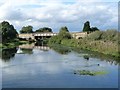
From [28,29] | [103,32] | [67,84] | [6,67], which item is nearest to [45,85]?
[67,84]

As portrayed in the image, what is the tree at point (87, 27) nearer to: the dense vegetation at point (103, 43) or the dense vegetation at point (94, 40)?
the dense vegetation at point (94, 40)

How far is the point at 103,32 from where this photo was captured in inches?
2317

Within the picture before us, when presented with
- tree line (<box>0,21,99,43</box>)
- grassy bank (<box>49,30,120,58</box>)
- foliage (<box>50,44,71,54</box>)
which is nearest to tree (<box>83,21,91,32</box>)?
tree line (<box>0,21,99,43</box>)

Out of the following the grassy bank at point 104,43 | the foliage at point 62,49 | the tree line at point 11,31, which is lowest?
the foliage at point 62,49

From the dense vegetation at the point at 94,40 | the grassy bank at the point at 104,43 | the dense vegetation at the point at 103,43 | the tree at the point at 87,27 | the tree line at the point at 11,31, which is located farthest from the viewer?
the tree at the point at 87,27

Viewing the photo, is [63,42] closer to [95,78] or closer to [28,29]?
[28,29]

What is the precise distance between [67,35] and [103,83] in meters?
59.6

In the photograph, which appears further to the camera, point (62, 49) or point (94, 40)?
point (94, 40)

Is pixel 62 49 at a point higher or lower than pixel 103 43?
lower

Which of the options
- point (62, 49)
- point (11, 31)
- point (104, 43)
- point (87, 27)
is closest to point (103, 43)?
point (104, 43)

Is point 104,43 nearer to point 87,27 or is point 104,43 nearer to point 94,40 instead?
point 94,40

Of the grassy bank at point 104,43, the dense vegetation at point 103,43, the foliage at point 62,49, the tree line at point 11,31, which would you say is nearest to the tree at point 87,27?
the tree line at point 11,31

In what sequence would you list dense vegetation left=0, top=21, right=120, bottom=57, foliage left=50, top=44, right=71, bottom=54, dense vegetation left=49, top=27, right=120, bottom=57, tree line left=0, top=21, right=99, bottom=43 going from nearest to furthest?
dense vegetation left=49, top=27, right=120, bottom=57 < dense vegetation left=0, top=21, right=120, bottom=57 < foliage left=50, top=44, right=71, bottom=54 < tree line left=0, top=21, right=99, bottom=43

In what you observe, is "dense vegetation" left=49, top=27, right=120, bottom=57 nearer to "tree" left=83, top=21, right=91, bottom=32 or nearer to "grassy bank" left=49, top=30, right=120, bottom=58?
"grassy bank" left=49, top=30, right=120, bottom=58
